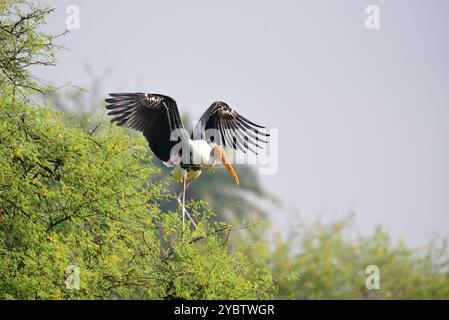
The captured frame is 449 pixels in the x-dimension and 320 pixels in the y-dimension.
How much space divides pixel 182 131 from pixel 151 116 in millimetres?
378

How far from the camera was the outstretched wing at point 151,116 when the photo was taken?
1009 cm

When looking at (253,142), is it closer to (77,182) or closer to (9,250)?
(77,182)

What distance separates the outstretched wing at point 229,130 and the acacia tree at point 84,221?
1499 mm

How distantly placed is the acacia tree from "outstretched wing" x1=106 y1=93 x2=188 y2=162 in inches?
31.6

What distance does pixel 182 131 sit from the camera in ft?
34.0

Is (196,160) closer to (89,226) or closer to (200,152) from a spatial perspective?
(200,152)

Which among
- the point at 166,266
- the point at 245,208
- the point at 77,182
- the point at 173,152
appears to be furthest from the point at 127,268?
the point at 245,208

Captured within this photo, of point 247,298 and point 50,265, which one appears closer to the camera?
point 50,265

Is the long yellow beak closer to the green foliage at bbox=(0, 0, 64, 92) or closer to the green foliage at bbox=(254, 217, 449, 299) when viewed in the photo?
the green foliage at bbox=(0, 0, 64, 92)

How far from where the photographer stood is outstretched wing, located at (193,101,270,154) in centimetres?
1061

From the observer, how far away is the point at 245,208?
89.6 ft

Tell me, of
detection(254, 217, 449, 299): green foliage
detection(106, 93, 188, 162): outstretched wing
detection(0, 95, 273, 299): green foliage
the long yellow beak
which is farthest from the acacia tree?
detection(254, 217, 449, 299): green foliage

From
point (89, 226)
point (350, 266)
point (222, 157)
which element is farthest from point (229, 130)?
point (350, 266)
